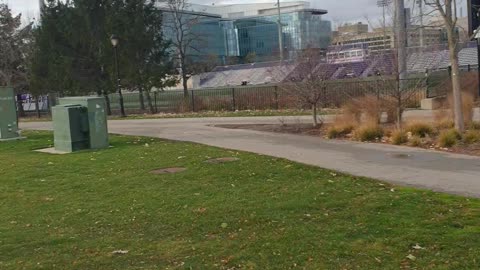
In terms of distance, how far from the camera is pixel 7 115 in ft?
63.1

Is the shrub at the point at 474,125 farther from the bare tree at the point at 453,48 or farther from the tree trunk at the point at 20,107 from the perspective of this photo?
the tree trunk at the point at 20,107

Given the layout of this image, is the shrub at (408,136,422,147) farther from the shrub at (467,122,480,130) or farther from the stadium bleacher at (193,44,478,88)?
the stadium bleacher at (193,44,478,88)

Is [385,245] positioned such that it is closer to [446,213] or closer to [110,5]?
[446,213]

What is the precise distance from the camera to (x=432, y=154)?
11.0 m

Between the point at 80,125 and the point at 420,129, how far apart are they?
867cm

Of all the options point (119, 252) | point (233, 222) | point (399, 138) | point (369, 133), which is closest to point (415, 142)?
point (399, 138)

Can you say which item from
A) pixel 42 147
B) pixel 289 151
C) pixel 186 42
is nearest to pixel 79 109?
pixel 42 147

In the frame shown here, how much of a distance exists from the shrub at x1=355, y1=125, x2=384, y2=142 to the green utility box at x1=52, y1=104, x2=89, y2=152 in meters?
7.05

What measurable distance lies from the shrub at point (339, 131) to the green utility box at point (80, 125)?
6005 millimetres

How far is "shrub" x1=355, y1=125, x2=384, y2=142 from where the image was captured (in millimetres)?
13781

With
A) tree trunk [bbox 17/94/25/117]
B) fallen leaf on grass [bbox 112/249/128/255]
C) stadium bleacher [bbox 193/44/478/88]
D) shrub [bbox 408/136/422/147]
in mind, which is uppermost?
stadium bleacher [bbox 193/44/478/88]

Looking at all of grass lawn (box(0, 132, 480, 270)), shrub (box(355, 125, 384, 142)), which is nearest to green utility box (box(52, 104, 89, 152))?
grass lawn (box(0, 132, 480, 270))

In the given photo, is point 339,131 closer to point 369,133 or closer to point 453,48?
point 369,133

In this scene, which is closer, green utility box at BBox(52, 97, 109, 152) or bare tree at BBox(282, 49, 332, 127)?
green utility box at BBox(52, 97, 109, 152)
